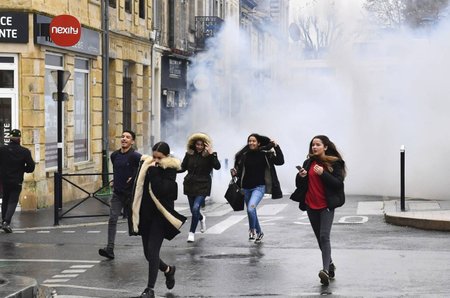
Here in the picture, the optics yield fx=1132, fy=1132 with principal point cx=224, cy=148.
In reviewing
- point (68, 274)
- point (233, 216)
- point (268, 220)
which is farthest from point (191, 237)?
point (233, 216)

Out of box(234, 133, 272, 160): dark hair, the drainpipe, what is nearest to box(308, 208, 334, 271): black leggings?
box(234, 133, 272, 160): dark hair

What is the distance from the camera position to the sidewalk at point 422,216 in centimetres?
1755

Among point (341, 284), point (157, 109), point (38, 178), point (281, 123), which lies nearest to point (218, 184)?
point (38, 178)

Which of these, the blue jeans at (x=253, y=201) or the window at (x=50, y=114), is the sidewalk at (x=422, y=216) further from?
the window at (x=50, y=114)

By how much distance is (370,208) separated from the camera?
22109 millimetres

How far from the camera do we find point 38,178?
23031 mm

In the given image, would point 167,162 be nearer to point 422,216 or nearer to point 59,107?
point 422,216

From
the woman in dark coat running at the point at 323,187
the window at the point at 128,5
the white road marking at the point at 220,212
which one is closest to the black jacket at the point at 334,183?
the woman in dark coat running at the point at 323,187

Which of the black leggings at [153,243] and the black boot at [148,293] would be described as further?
the black leggings at [153,243]

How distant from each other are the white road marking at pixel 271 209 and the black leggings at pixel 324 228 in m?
9.04

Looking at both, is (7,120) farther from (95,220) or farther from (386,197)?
(386,197)

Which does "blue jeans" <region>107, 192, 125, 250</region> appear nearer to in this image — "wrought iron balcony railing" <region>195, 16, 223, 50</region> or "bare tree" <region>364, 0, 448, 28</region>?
"wrought iron balcony railing" <region>195, 16, 223, 50</region>

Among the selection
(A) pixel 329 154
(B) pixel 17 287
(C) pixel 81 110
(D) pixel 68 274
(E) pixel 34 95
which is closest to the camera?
(B) pixel 17 287

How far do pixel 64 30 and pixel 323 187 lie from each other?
36.9 feet
